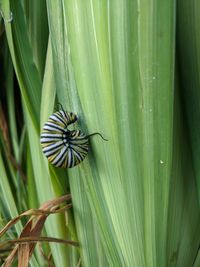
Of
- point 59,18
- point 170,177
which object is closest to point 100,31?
point 59,18

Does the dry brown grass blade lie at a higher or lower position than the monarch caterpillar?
lower

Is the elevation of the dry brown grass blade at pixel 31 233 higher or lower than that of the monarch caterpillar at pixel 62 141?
lower

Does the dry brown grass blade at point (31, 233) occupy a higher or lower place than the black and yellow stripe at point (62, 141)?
lower

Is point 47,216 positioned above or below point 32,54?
below

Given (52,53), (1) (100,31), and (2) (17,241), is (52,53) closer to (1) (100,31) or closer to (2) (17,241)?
(1) (100,31)

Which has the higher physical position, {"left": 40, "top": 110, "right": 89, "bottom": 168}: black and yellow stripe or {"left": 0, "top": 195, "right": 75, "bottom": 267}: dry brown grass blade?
{"left": 40, "top": 110, "right": 89, "bottom": 168}: black and yellow stripe

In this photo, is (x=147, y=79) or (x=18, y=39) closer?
(x=147, y=79)
